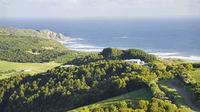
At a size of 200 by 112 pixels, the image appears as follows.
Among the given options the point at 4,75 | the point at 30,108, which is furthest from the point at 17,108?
the point at 4,75

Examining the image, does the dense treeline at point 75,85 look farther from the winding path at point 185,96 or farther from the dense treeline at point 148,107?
the dense treeline at point 148,107

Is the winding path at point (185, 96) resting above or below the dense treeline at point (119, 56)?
above

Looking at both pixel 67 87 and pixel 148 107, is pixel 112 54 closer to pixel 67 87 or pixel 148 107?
pixel 67 87

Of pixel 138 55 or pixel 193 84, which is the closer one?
pixel 193 84

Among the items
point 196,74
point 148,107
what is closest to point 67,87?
point 196,74

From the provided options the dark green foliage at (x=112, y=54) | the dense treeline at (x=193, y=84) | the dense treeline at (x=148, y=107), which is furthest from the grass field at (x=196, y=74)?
the dark green foliage at (x=112, y=54)

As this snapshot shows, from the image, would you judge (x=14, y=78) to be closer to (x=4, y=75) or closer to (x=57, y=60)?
(x=4, y=75)

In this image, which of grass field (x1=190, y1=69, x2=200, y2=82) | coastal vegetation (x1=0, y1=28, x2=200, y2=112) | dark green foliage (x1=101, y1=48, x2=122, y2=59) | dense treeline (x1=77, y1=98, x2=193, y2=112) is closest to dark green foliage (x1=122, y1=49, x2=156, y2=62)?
coastal vegetation (x1=0, y1=28, x2=200, y2=112)

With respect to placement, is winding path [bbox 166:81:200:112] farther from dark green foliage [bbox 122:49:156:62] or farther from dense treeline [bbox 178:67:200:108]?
dark green foliage [bbox 122:49:156:62]
